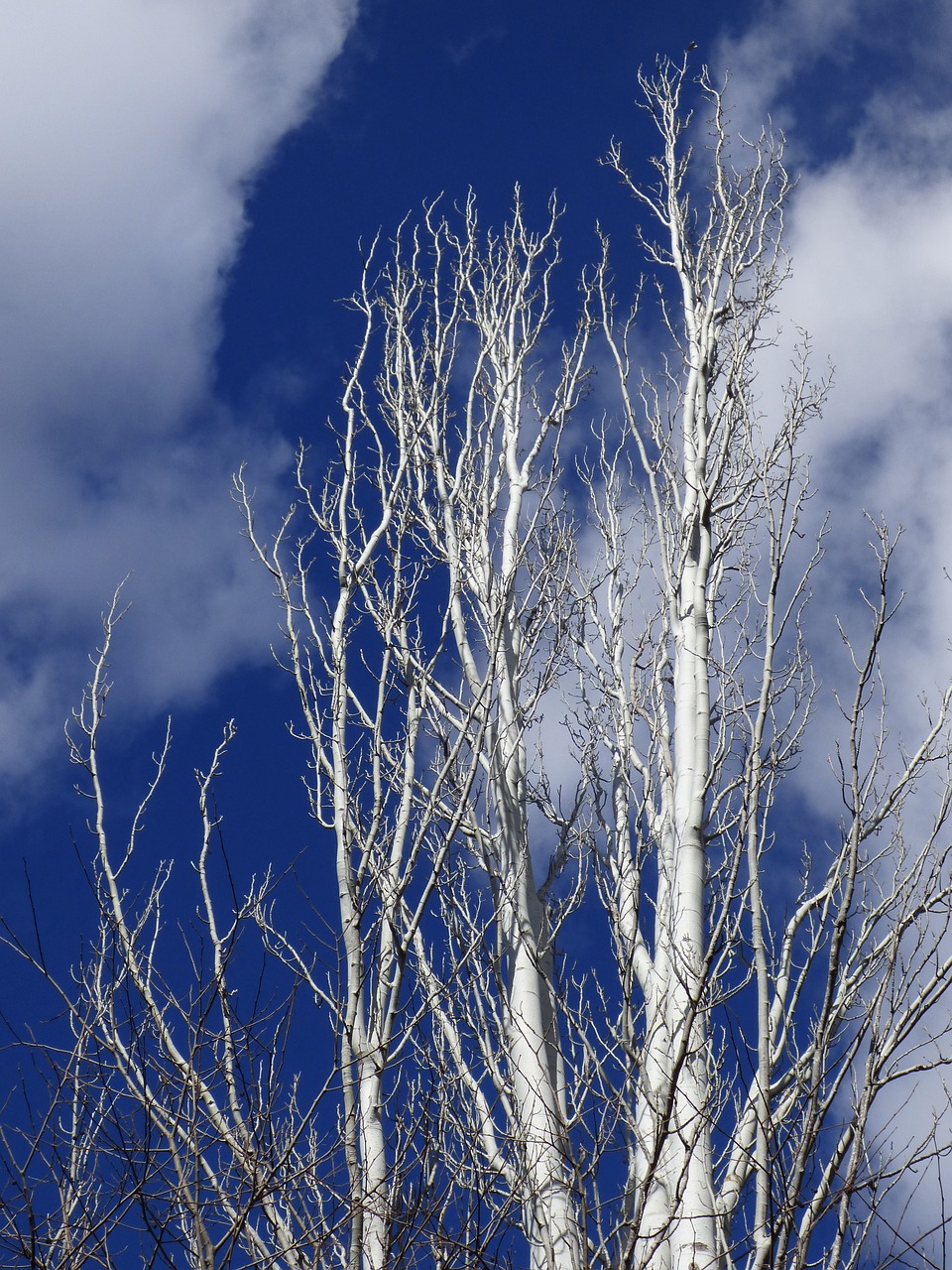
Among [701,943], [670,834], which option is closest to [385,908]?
[701,943]

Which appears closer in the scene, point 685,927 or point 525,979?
point 685,927

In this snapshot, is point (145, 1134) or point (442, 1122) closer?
point (145, 1134)

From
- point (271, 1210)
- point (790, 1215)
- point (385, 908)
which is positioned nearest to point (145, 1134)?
point (271, 1210)

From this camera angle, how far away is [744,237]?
7156 millimetres

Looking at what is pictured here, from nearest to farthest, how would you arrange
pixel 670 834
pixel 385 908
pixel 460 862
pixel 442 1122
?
pixel 385 908 → pixel 442 1122 → pixel 670 834 → pixel 460 862

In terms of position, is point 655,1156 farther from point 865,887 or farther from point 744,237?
point 744,237

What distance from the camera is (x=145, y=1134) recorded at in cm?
364

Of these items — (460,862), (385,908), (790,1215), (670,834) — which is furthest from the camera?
(460,862)

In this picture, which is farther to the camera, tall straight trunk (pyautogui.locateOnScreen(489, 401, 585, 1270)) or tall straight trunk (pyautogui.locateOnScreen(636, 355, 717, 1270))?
tall straight trunk (pyautogui.locateOnScreen(489, 401, 585, 1270))

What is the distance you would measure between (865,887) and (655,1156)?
1.63 meters

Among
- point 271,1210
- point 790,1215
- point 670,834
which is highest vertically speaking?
point 670,834

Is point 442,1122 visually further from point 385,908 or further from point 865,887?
point 865,887

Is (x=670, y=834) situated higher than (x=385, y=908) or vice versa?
(x=670, y=834)

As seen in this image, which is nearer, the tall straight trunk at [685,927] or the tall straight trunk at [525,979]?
the tall straight trunk at [685,927]
